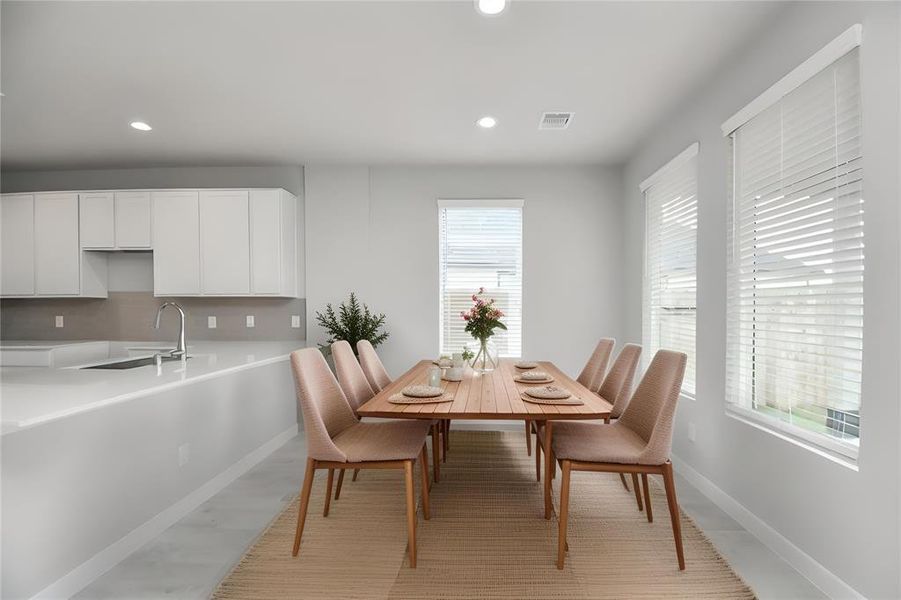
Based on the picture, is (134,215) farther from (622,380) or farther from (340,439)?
(622,380)

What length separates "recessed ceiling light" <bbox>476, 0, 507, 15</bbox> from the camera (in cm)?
199

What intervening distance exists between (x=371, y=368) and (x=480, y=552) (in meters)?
1.49

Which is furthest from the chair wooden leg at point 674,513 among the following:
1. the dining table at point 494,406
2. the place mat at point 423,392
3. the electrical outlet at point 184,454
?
A: the electrical outlet at point 184,454

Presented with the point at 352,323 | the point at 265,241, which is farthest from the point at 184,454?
the point at 265,241

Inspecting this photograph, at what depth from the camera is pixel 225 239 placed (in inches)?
164

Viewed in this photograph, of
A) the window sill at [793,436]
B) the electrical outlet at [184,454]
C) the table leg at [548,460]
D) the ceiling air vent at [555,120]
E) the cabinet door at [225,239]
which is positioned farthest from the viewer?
the cabinet door at [225,239]

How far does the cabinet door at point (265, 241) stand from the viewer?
164 inches

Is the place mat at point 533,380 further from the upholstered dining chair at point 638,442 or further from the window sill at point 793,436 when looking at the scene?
the window sill at point 793,436

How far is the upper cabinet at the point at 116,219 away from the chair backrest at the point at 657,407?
437cm

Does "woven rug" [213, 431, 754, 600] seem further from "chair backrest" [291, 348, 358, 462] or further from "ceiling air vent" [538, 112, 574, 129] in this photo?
"ceiling air vent" [538, 112, 574, 129]

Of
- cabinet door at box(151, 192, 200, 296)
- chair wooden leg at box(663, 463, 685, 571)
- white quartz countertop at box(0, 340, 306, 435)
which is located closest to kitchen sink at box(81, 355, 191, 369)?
white quartz countertop at box(0, 340, 306, 435)

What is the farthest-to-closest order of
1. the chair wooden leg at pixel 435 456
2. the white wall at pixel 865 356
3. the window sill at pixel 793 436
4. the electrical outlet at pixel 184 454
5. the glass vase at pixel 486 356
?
the glass vase at pixel 486 356 < the chair wooden leg at pixel 435 456 < the electrical outlet at pixel 184 454 < the window sill at pixel 793 436 < the white wall at pixel 865 356

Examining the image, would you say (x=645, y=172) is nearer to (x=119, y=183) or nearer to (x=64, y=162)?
(x=119, y=183)

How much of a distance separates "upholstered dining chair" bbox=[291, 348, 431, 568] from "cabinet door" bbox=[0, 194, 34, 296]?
3.72 m
